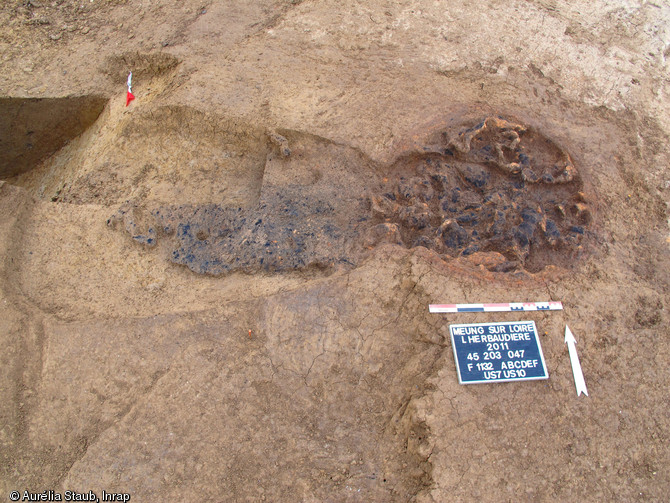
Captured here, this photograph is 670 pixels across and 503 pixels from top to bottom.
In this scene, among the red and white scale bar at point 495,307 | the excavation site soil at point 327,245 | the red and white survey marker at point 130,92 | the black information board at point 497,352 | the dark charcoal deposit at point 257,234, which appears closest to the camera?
the excavation site soil at point 327,245

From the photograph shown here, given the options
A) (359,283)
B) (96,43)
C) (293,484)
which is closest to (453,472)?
(293,484)

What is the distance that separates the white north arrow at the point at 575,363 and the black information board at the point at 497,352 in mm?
159

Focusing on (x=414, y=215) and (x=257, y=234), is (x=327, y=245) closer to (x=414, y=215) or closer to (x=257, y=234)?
(x=257, y=234)

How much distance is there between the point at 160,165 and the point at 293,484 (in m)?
2.34

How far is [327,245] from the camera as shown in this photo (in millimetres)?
2824

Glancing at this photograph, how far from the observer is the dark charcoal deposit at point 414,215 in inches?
111

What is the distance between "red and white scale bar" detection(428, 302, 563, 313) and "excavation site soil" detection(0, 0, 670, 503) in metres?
0.04

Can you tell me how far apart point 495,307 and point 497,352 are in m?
0.25

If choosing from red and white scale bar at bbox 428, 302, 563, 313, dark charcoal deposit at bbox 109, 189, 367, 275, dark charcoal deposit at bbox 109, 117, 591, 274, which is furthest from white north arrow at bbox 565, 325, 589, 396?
dark charcoal deposit at bbox 109, 189, 367, 275

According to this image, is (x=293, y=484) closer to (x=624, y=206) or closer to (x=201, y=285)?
(x=201, y=285)

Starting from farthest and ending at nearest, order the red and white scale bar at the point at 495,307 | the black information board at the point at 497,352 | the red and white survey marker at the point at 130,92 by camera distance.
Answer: the red and white survey marker at the point at 130,92 < the red and white scale bar at the point at 495,307 < the black information board at the point at 497,352

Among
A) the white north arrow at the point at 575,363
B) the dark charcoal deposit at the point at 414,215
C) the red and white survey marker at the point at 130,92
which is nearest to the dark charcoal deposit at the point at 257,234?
the dark charcoal deposit at the point at 414,215

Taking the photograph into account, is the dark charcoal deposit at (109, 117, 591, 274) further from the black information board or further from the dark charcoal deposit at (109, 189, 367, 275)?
the black information board

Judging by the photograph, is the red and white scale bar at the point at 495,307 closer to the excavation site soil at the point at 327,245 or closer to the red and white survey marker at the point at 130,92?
the excavation site soil at the point at 327,245
